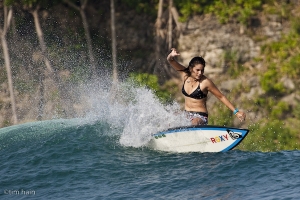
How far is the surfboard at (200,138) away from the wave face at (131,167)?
0.15 metres


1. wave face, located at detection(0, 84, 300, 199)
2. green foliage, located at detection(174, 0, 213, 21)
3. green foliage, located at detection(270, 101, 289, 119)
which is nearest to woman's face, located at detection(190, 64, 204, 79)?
wave face, located at detection(0, 84, 300, 199)

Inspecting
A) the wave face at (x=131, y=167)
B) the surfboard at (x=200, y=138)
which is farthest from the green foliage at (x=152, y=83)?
the surfboard at (x=200, y=138)

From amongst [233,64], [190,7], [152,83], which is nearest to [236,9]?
[190,7]

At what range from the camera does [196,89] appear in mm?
9828

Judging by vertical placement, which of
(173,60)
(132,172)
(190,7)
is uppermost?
(190,7)

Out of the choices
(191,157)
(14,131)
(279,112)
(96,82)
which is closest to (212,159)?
(191,157)

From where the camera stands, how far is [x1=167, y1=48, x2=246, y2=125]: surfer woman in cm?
975

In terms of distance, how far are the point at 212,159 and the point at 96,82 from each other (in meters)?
11.4

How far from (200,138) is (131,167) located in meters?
1.15

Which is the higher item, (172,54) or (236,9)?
(236,9)

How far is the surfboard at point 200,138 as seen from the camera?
9.70 metres

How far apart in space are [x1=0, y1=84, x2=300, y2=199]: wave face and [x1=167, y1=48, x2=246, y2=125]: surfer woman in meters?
0.26

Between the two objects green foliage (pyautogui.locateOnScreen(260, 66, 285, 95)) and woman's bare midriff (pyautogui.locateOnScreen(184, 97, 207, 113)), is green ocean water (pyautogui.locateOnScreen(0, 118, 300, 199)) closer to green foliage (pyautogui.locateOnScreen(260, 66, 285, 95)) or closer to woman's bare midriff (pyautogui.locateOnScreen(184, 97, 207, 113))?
woman's bare midriff (pyautogui.locateOnScreen(184, 97, 207, 113))

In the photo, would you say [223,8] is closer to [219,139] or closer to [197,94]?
[197,94]
